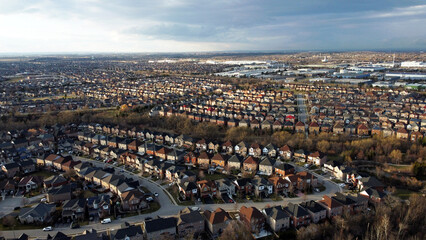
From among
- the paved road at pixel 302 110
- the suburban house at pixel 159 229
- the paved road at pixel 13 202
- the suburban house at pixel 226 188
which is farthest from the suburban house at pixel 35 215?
the paved road at pixel 302 110

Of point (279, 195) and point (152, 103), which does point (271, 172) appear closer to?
point (279, 195)

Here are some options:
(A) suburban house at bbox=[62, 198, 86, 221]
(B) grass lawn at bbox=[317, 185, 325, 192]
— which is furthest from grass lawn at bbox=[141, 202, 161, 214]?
(B) grass lawn at bbox=[317, 185, 325, 192]

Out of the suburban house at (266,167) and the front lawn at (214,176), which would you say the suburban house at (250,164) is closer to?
the suburban house at (266,167)

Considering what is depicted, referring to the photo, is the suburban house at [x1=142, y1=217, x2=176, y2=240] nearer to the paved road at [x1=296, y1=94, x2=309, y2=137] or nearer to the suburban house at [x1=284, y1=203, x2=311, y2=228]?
the suburban house at [x1=284, y1=203, x2=311, y2=228]

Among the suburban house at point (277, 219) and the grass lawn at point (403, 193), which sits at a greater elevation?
the suburban house at point (277, 219)

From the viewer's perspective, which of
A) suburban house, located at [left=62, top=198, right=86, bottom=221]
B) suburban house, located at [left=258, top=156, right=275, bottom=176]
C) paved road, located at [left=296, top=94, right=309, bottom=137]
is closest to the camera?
suburban house, located at [left=62, top=198, right=86, bottom=221]

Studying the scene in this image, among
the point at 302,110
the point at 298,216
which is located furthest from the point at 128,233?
the point at 302,110

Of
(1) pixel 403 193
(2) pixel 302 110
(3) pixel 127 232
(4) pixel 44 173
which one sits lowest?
(1) pixel 403 193

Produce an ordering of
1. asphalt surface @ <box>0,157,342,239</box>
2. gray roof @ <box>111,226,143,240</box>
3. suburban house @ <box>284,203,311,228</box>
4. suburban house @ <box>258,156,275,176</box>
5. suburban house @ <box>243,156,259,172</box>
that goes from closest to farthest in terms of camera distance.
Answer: gray roof @ <box>111,226,143,240</box>, asphalt surface @ <box>0,157,342,239</box>, suburban house @ <box>284,203,311,228</box>, suburban house @ <box>258,156,275,176</box>, suburban house @ <box>243,156,259,172</box>

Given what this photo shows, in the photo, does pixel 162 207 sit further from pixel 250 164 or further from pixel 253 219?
pixel 250 164

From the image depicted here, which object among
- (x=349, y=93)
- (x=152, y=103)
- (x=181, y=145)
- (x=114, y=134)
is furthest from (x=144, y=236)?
(x=349, y=93)

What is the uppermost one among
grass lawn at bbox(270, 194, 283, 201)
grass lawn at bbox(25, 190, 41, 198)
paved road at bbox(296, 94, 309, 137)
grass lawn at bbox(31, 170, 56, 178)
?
paved road at bbox(296, 94, 309, 137)
